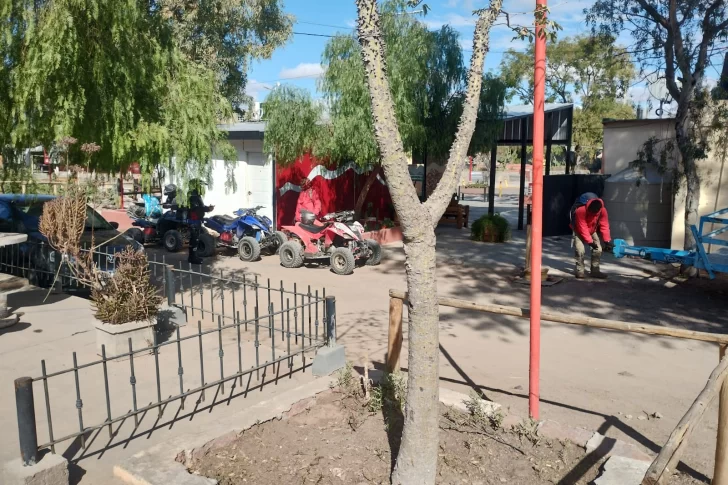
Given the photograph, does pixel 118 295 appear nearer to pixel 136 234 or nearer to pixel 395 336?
pixel 395 336

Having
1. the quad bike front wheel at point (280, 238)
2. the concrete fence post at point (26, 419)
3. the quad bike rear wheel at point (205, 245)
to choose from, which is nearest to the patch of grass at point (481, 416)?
the concrete fence post at point (26, 419)

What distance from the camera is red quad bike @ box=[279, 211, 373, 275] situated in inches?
485

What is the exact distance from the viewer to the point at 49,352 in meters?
6.47

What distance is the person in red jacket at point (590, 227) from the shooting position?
1127 cm

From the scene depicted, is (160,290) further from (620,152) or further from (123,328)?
(620,152)

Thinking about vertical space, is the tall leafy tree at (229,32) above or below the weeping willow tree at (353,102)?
above

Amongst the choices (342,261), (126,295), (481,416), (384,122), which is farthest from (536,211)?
(342,261)

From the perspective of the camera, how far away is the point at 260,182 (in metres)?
16.7

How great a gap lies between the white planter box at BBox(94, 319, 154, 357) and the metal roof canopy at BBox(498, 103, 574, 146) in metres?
12.9

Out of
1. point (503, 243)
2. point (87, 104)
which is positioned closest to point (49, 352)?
point (87, 104)

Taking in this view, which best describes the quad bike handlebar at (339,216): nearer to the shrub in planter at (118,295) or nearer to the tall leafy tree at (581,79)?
the shrub in planter at (118,295)

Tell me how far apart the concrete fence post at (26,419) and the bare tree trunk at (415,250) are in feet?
7.21

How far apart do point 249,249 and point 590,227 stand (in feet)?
22.1

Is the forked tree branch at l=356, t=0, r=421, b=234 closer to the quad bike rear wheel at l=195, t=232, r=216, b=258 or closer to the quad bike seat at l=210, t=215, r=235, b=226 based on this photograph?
the quad bike rear wheel at l=195, t=232, r=216, b=258
